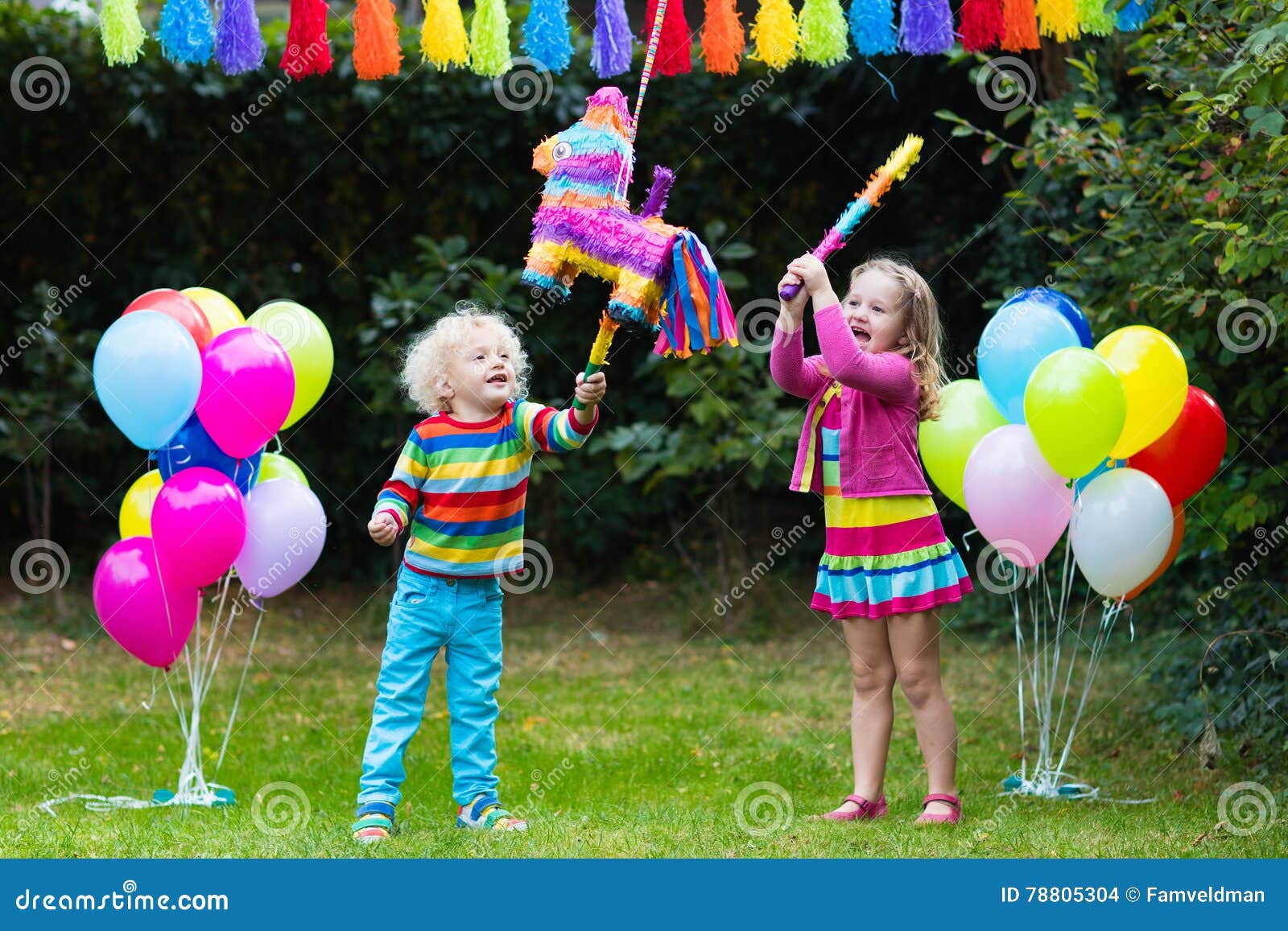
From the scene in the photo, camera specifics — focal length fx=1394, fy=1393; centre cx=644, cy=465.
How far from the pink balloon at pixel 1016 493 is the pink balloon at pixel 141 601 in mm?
2060

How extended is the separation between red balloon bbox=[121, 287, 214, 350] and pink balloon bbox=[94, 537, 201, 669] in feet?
1.82

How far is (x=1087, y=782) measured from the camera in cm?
402

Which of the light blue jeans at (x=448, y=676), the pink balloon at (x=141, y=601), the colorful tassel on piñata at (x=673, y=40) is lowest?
the light blue jeans at (x=448, y=676)

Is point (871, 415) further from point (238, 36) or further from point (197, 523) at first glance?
point (238, 36)

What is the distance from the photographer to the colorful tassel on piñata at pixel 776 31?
368cm

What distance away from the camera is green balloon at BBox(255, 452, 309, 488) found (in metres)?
3.81

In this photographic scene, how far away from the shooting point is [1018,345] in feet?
11.8

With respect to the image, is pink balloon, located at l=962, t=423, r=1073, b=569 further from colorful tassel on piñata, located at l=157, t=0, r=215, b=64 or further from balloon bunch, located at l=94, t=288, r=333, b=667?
A: colorful tassel on piñata, located at l=157, t=0, r=215, b=64

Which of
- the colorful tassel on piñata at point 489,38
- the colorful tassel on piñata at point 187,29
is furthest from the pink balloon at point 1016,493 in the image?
the colorful tassel on piñata at point 187,29

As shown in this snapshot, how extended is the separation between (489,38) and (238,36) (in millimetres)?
658

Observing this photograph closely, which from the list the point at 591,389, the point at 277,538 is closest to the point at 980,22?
the point at 591,389

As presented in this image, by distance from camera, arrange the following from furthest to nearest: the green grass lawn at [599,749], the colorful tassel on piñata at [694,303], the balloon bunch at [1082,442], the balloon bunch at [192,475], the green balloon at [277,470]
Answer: the green balloon at [277,470] < the balloon bunch at [192,475] < the balloon bunch at [1082,442] < the green grass lawn at [599,749] < the colorful tassel on piñata at [694,303]

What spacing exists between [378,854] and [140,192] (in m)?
4.67

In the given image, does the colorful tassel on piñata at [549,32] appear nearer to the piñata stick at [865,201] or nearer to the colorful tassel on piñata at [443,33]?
the colorful tassel on piñata at [443,33]
